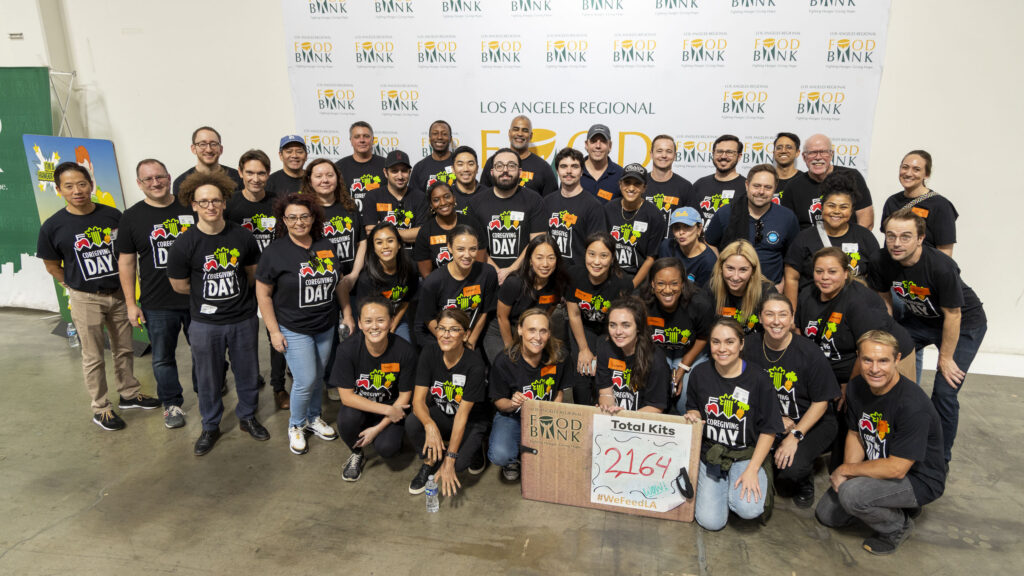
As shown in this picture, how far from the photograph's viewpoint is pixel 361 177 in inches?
196

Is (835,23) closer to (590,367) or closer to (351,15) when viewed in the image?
(590,367)

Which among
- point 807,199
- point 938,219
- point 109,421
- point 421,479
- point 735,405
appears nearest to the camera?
point 735,405

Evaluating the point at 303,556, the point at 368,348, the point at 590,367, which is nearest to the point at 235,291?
the point at 368,348

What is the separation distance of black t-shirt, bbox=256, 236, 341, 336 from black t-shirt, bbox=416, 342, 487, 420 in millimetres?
835

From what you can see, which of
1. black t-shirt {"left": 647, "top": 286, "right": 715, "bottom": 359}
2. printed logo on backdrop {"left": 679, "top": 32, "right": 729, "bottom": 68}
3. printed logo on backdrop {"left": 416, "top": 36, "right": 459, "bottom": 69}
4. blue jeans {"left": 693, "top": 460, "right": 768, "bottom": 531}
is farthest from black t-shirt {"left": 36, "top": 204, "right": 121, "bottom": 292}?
printed logo on backdrop {"left": 679, "top": 32, "right": 729, "bottom": 68}

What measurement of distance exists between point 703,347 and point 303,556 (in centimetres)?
257

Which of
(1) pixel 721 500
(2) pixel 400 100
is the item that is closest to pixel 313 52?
(2) pixel 400 100

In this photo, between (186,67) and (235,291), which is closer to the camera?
(235,291)

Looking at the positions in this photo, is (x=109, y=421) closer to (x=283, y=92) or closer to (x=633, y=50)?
(x=283, y=92)

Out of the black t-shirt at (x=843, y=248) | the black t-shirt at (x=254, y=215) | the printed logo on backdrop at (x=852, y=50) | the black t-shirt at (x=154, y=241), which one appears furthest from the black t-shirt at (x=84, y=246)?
the printed logo on backdrop at (x=852, y=50)

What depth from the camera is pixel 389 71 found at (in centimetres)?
570

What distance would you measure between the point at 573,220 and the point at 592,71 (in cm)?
187

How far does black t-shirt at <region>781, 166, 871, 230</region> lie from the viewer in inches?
169

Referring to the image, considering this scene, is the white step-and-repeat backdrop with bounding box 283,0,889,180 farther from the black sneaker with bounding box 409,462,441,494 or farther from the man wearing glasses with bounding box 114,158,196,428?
the black sneaker with bounding box 409,462,441,494
